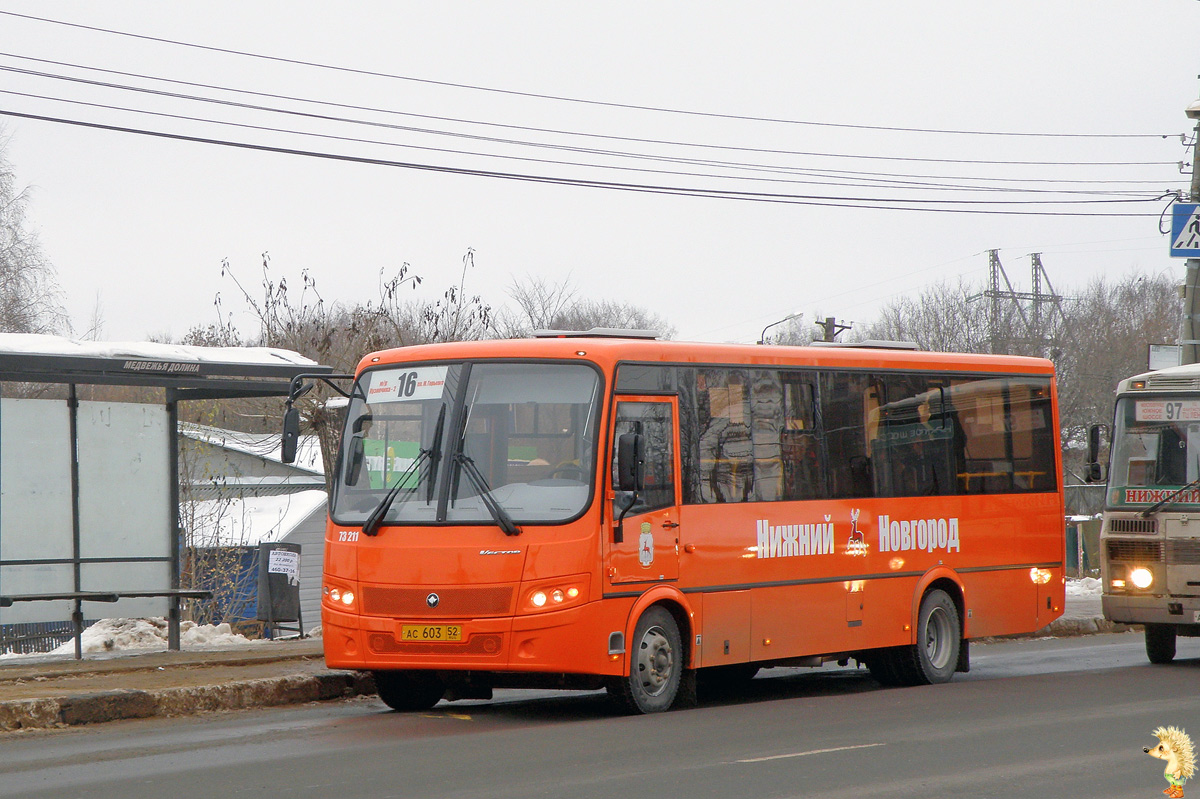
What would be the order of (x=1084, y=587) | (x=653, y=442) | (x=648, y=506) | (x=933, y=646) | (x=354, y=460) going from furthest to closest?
(x=1084, y=587), (x=933, y=646), (x=354, y=460), (x=653, y=442), (x=648, y=506)

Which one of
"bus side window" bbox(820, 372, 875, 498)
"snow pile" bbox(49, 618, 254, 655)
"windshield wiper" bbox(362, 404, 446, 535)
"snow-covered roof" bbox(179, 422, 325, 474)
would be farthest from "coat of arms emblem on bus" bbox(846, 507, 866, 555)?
"snow-covered roof" bbox(179, 422, 325, 474)

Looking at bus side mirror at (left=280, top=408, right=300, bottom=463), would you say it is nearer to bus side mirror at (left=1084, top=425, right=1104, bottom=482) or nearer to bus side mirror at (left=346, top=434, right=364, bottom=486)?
bus side mirror at (left=346, top=434, right=364, bottom=486)

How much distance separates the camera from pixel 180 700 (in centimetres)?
1188

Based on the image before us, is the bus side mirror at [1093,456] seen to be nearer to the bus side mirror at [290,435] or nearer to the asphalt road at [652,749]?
the asphalt road at [652,749]

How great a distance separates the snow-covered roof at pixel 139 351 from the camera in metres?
13.5

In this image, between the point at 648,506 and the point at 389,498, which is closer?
the point at 389,498

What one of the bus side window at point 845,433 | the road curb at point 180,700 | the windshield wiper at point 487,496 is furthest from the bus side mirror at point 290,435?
the bus side window at point 845,433

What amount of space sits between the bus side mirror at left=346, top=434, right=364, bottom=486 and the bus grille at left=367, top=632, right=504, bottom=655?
126 cm

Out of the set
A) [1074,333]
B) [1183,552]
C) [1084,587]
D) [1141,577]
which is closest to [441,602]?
[1141,577]

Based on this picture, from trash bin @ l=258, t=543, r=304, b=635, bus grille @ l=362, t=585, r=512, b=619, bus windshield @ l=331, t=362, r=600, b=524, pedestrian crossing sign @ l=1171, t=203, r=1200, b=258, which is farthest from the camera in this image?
pedestrian crossing sign @ l=1171, t=203, r=1200, b=258

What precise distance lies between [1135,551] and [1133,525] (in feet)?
0.90

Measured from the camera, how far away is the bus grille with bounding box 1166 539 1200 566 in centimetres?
1527

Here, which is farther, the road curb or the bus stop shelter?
the bus stop shelter

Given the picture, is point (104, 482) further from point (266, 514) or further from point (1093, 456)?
point (266, 514)
